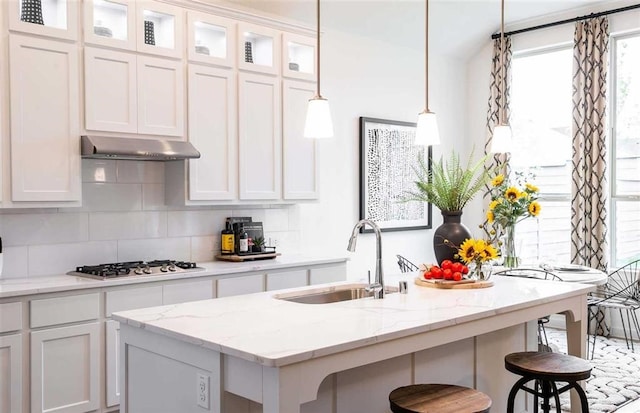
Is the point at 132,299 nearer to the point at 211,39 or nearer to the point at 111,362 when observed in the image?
the point at 111,362

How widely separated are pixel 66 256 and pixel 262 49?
217cm

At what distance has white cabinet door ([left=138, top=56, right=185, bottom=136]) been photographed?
14.0ft

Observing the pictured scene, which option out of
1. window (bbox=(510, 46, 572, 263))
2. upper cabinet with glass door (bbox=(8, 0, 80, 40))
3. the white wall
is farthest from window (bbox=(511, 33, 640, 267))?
upper cabinet with glass door (bbox=(8, 0, 80, 40))

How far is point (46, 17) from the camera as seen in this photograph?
12.7 feet

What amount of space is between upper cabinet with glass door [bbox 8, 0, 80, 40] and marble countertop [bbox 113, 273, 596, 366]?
80.3 inches

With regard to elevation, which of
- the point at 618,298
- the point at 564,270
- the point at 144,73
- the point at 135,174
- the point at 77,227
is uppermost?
the point at 144,73

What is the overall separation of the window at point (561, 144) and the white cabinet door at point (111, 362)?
455 centimetres

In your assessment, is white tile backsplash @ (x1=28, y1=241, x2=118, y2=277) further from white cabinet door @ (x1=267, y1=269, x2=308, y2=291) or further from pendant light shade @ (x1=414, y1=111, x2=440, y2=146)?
pendant light shade @ (x1=414, y1=111, x2=440, y2=146)

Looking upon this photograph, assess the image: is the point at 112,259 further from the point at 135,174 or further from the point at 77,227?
the point at 135,174

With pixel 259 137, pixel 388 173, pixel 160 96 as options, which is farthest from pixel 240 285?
pixel 388 173

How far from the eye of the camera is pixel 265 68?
4.98 metres

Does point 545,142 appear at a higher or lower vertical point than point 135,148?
higher

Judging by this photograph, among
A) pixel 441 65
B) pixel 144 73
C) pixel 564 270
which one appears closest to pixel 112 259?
pixel 144 73

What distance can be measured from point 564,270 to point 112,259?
11.0 feet
